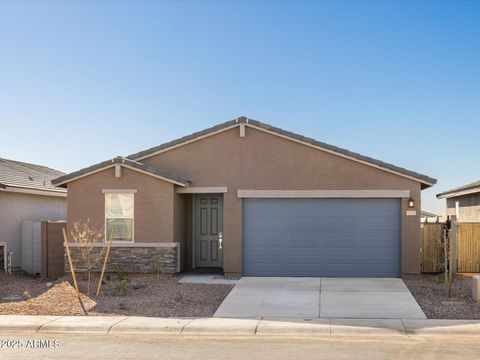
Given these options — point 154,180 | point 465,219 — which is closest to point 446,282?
point 154,180

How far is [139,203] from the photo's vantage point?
1681 cm

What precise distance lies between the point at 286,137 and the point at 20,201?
9658 millimetres

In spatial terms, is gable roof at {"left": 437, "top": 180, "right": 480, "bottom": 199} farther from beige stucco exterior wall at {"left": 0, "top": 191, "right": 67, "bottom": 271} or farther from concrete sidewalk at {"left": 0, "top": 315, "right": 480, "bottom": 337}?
beige stucco exterior wall at {"left": 0, "top": 191, "right": 67, "bottom": 271}

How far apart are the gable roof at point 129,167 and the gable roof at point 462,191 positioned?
435 inches

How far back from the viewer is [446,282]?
15.0 meters

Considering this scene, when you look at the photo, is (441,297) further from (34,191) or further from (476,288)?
(34,191)

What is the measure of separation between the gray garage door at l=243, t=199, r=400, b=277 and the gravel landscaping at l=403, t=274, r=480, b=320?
1041 mm

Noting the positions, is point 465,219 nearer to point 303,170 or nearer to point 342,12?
point 303,170

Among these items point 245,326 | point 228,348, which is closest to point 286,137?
point 245,326

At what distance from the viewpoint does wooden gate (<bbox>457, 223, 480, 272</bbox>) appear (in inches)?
688

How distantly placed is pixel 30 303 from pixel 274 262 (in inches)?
268

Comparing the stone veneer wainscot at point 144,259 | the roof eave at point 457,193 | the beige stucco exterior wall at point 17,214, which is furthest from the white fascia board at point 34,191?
the roof eave at point 457,193

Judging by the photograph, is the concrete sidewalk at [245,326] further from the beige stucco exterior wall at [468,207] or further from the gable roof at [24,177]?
the beige stucco exterior wall at [468,207]

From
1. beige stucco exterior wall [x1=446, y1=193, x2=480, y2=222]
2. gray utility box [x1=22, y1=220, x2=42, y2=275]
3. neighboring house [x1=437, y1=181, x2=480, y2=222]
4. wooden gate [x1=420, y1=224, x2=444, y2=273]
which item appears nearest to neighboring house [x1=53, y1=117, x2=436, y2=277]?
wooden gate [x1=420, y1=224, x2=444, y2=273]
